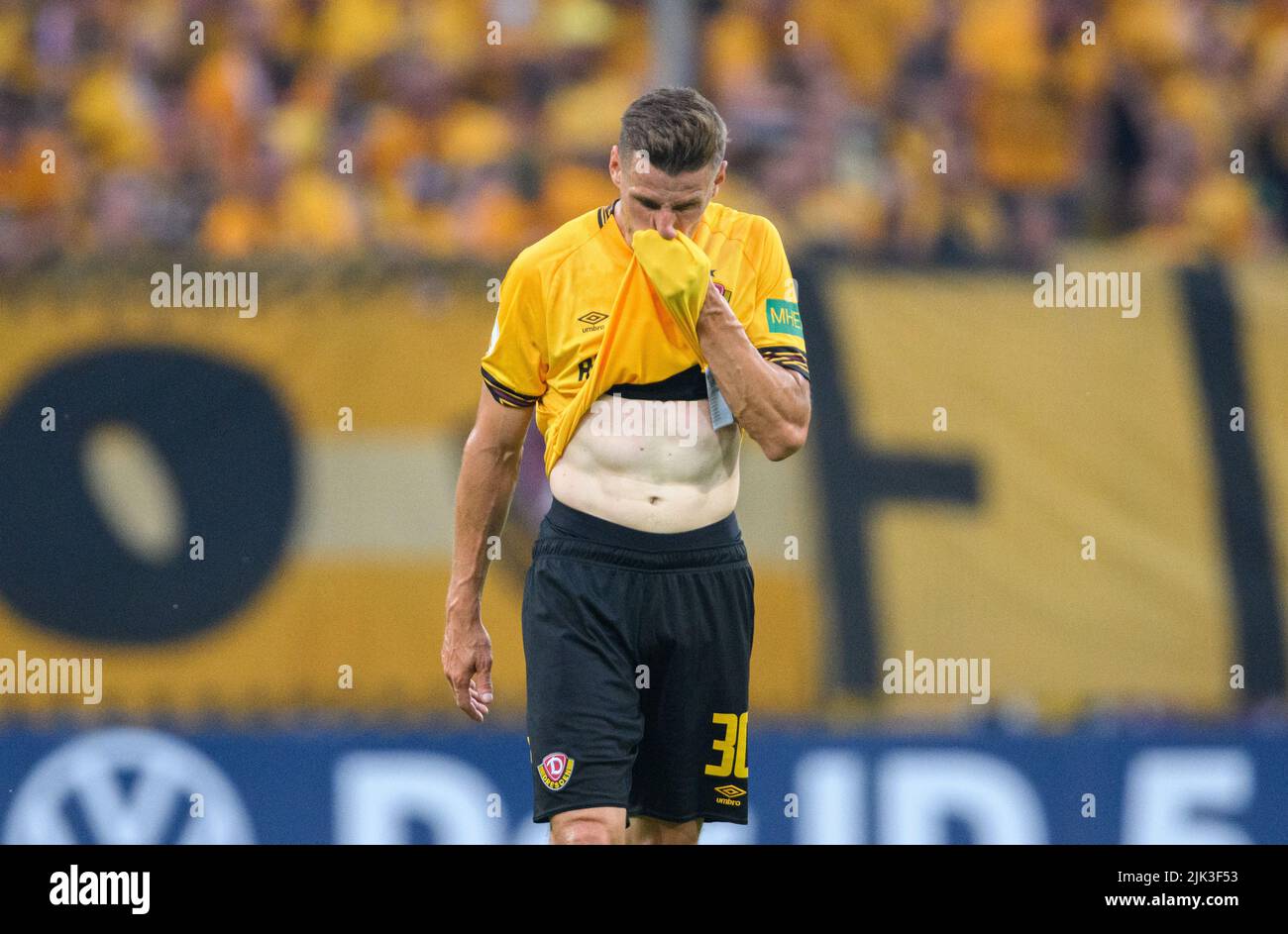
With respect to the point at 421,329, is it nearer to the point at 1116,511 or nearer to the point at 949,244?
the point at 949,244

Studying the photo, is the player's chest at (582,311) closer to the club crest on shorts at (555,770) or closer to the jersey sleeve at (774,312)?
the jersey sleeve at (774,312)

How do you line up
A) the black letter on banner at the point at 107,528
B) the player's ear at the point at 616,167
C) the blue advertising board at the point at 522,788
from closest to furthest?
the player's ear at the point at 616,167, the blue advertising board at the point at 522,788, the black letter on banner at the point at 107,528

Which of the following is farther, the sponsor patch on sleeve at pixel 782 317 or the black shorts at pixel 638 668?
the sponsor patch on sleeve at pixel 782 317

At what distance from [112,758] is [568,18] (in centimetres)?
438

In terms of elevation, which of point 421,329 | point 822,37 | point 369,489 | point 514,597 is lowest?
point 514,597

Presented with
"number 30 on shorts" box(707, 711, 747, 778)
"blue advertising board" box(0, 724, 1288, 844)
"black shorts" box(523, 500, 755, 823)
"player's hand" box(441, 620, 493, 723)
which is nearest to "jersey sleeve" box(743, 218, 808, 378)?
"black shorts" box(523, 500, 755, 823)

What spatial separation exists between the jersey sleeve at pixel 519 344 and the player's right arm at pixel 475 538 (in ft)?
0.18

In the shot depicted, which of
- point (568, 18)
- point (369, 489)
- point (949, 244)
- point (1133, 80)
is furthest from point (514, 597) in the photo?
point (1133, 80)

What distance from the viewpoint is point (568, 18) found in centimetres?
884

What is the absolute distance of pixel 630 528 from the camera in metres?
4.07

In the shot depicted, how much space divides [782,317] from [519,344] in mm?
615

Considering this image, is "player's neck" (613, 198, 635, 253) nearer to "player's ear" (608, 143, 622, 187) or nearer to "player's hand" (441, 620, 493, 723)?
"player's ear" (608, 143, 622, 187)

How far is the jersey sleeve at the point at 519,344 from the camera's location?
411 cm

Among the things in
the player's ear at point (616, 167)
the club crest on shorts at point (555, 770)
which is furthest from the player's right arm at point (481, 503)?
the player's ear at point (616, 167)
